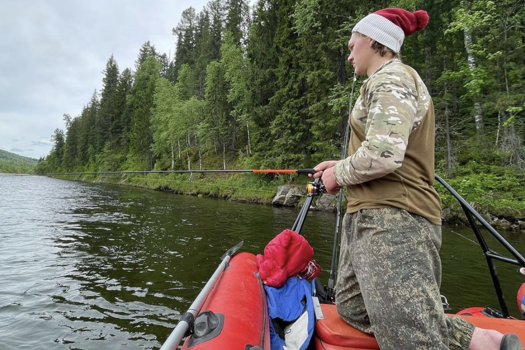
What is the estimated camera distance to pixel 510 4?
15039mm

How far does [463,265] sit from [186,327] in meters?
8.45

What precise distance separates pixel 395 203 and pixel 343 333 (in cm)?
109

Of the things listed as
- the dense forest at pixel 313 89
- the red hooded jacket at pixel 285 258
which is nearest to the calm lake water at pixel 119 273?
the red hooded jacket at pixel 285 258

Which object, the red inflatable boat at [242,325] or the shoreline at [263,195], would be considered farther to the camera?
the shoreline at [263,195]

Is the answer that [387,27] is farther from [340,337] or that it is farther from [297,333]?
[297,333]

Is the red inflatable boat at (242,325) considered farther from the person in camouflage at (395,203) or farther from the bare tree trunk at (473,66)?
the bare tree trunk at (473,66)

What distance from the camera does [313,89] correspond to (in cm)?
2197

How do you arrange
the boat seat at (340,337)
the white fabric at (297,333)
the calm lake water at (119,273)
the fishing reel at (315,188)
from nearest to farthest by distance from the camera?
the boat seat at (340,337), the white fabric at (297,333), the fishing reel at (315,188), the calm lake water at (119,273)

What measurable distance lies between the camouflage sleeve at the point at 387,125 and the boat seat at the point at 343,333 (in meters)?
1.19

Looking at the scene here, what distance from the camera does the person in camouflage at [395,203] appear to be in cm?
162

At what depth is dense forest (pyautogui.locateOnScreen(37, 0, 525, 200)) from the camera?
49.1ft

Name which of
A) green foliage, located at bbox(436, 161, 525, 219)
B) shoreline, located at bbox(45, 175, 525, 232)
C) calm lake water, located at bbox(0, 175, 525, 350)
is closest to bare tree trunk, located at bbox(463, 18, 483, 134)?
green foliage, located at bbox(436, 161, 525, 219)

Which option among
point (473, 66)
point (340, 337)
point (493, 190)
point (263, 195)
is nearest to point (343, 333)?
point (340, 337)

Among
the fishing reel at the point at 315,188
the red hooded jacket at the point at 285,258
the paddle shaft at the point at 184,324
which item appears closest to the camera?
the paddle shaft at the point at 184,324
